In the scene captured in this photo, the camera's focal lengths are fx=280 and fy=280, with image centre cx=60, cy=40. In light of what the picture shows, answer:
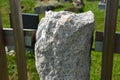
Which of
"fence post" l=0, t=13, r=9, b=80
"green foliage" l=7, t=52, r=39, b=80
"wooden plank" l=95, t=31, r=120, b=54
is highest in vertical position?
"wooden plank" l=95, t=31, r=120, b=54

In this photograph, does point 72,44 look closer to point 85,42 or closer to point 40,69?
point 85,42

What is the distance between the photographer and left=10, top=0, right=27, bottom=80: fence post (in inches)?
96.9

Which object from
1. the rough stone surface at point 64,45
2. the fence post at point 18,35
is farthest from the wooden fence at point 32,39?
the rough stone surface at point 64,45

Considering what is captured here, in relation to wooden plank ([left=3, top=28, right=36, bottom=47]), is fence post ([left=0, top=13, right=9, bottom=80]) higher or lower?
lower

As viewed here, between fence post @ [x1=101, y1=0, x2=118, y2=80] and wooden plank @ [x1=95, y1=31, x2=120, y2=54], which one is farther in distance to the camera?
wooden plank @ [x1=95, y1=31, x2=120, y2=54]

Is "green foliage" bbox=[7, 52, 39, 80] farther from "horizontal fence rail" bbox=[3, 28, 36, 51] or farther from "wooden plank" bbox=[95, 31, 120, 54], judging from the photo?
"wooden plank" bbox=[95, 31, 120, 54]

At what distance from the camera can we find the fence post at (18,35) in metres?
2.46

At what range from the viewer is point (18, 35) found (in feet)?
8.38

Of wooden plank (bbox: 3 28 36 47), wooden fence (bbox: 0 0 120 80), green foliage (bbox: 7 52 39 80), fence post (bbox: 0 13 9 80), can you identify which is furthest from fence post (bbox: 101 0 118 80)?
green foliage (bbox: 7 52 39 80)

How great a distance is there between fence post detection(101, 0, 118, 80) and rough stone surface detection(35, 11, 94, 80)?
0.14 m

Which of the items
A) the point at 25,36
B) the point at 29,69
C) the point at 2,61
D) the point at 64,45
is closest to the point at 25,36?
the point at 25,36

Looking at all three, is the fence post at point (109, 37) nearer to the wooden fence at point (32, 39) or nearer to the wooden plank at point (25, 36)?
the wooden fence at point (32, 39)

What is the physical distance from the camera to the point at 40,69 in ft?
8.22

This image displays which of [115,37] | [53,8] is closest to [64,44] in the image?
[115,37]
